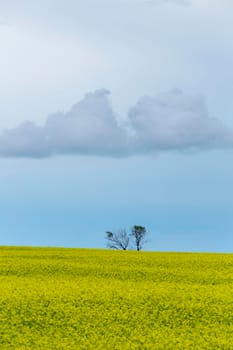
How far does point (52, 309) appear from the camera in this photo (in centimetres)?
2095

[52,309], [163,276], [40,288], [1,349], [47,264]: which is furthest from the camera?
[47,264]

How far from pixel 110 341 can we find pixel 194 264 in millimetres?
15418

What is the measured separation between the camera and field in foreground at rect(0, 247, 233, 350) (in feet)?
59.6

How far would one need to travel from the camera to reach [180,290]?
24547 millimetres

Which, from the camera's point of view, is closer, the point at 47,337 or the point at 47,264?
the point at 47,337

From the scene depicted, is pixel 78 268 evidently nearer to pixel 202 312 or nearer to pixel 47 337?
pixel 202 312

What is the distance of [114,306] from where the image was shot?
21438mm

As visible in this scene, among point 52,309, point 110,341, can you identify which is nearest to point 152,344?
point 110,341

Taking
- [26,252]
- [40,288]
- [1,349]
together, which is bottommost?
[1,349]

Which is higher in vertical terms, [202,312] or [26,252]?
[26,252]

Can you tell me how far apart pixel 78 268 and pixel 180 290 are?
22.4 feet

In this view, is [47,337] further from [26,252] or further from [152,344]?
[26,252]

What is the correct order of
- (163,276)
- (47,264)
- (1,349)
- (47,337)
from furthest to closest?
(47,264) < (163,276) < (47,337) < (1,349)

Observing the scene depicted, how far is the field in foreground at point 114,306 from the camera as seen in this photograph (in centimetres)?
1817
